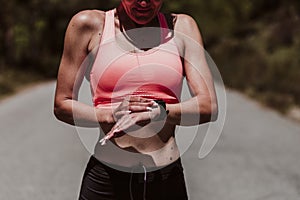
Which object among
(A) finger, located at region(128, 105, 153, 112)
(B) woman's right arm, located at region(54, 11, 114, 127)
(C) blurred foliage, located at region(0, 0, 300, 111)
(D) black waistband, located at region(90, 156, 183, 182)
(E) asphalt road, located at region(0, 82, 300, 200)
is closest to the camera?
(A) finger, located at region(128, 105, 153, 112)

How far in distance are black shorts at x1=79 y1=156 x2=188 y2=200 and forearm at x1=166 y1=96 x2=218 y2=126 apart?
221mm

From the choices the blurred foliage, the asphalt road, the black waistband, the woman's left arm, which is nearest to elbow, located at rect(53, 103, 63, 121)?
the black waistband

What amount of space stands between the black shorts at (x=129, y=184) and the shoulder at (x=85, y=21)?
1.34 feet

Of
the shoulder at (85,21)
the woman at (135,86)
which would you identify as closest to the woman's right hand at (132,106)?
the woman at (135,86)

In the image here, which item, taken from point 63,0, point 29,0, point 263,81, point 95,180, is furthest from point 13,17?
point 95,180

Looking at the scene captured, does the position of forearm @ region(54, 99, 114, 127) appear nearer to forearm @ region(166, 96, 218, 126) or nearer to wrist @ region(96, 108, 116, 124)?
wrist @ region(96, 108, 116, 124)

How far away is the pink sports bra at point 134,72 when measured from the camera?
190 centimetres

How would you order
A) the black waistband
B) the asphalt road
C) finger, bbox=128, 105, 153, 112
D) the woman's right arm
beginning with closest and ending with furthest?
finger, bbox=128, 105, 153, 112
the woman's right arm
the black waistband
the asphalt road

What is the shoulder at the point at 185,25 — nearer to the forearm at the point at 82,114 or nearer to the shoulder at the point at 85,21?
the shoulder at the point at 85,21

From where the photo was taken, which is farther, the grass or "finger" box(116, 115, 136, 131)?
the grass

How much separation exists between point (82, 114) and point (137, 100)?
0.16 metres

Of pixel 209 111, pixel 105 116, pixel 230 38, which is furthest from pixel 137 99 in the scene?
Answer: pixel 230 38

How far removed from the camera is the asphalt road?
23.0 feet

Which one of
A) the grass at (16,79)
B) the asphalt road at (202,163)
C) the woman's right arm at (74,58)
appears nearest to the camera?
the woman's right arm at (74,58)
